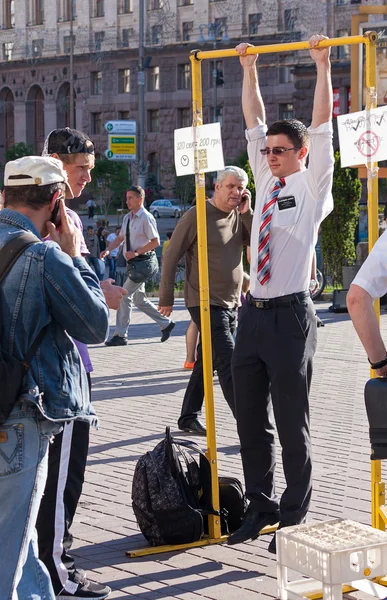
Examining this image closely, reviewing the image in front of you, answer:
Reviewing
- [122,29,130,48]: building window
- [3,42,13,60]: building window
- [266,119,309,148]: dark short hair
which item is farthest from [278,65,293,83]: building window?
[266,119,309,148]: dark short hair

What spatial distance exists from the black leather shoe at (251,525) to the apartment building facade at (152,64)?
165 feet

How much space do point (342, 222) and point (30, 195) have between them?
17.9 metres

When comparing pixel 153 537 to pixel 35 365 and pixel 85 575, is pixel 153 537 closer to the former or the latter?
pixel 85 575

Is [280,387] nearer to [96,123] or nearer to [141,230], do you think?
[141,230]

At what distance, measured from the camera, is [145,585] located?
5320 millimetres

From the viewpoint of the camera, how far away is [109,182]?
57625mm

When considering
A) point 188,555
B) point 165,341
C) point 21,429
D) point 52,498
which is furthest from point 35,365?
point 165,341

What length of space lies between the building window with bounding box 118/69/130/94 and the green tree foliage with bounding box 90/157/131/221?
12.2 metres

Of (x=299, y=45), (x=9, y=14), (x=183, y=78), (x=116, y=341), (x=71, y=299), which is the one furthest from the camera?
(x=9, y=14)

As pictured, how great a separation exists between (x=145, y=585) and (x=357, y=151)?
2204 mm

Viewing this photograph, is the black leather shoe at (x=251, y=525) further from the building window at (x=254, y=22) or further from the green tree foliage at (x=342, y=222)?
the building window at (x=254, y=22)

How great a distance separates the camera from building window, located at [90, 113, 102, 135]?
71.0 m

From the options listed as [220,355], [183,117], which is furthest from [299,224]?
[183,117]

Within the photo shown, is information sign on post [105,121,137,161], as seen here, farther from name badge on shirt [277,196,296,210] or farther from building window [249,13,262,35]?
name badge on shirt [277,196,296,210]
